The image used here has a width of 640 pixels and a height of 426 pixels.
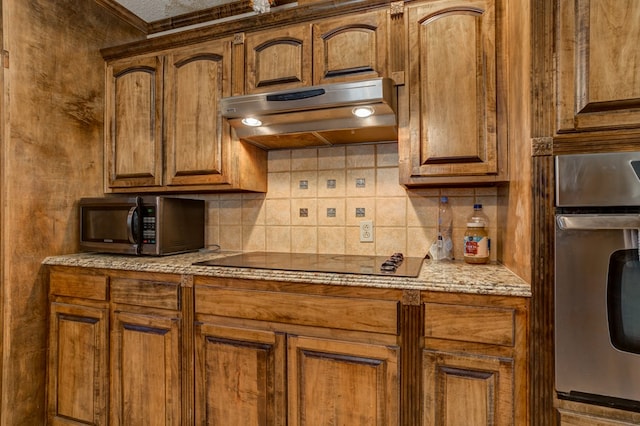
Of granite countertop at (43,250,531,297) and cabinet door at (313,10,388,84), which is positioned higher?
cabinet door at (313,10,388,84)

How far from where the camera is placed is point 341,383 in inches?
53.1

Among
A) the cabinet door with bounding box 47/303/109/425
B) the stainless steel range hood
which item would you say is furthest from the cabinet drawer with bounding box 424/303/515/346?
the cabinet door with bounding box 47/303/109/425

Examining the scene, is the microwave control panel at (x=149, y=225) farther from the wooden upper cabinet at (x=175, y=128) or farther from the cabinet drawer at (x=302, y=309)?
the cabinet drawer at (x=302, y=309)

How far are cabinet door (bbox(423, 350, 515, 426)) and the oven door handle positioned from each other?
19.2 inches

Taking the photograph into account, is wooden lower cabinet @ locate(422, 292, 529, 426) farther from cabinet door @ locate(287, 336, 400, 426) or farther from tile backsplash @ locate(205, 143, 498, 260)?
tile backsplash @ locate(205, 143, 498, 260)

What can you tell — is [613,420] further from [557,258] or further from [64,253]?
[64,253]

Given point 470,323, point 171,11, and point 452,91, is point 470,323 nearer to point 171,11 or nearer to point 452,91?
point 452,91

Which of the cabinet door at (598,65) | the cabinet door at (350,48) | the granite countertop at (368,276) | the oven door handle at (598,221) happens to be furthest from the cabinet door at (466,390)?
the cabinet door at (350,48)

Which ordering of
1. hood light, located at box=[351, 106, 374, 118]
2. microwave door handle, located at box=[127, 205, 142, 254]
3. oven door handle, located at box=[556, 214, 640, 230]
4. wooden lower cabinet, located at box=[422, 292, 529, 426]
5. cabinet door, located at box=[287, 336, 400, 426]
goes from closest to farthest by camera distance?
oven door handle, located at box=[556, 214, 640, 230] → wooden lower cabinet, located at box=[422, 292, 529, 426] → cabinet door, located at box=[287, 336, 400, 426] → hood light, located at box=[351, 106, 374, 118] → microwave door handle, located at box=[127, 205, 142, 254]

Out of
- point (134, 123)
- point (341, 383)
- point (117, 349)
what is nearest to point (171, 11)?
point (134, 123)

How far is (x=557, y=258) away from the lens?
1.11 m

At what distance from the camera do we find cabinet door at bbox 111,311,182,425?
160 centimetres

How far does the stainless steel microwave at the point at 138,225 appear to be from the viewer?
6.06 ft

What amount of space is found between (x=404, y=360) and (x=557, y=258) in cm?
62
